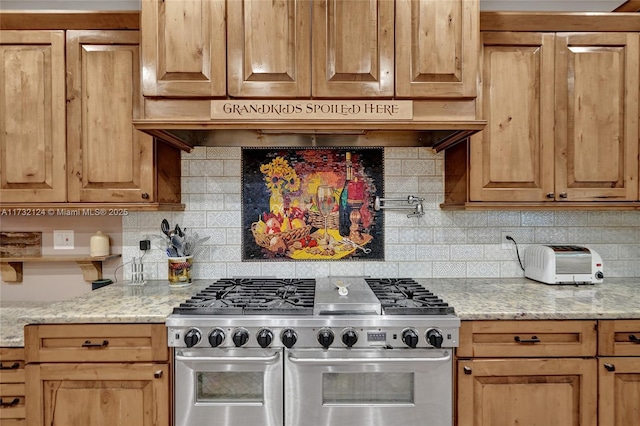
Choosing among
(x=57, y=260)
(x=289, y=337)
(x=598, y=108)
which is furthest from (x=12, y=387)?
(x=598, y=108)

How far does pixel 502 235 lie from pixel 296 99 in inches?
62.3

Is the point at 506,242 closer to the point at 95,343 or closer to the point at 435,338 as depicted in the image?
the point at 435,338

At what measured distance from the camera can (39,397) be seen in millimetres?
1605

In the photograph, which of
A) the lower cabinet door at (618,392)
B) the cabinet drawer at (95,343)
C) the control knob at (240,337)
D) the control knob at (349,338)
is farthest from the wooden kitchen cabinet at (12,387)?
the lower cabinet door at (618,392)

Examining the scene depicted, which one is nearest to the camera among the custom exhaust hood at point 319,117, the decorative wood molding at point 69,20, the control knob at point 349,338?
the control knob at point 349,338

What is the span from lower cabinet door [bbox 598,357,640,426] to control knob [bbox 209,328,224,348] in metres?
1.68

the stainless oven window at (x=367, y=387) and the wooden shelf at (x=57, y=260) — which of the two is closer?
the stainless oven window at (x=367, y=387)

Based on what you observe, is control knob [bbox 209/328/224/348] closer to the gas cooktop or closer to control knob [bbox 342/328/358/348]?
the gas cooktop

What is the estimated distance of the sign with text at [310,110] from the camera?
1787 mm

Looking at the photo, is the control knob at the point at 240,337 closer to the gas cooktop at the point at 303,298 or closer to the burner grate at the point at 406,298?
the gas cooktop at the point at 303,298

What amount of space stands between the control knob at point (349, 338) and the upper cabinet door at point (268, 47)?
45.0 inches

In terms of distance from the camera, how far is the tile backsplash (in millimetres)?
2346

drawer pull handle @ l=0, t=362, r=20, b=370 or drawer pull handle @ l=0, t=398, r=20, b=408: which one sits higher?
drawer pull handle @ l=0, t=362, r=20, b=370

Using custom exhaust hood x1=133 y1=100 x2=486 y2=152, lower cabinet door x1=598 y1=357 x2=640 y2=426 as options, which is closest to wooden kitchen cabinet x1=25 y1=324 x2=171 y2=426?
custom exhaust hood x1=133 y1=100 x2=486 y2=152
